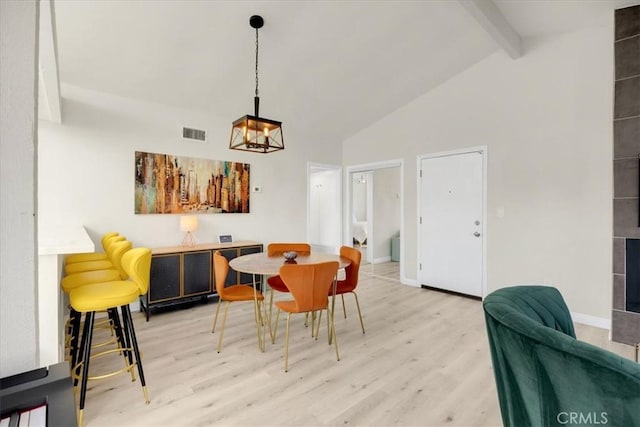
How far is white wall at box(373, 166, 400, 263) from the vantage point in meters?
6.79

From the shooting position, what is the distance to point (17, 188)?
70 cm

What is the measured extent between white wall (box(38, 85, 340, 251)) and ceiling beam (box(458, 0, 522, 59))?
3.20 metres

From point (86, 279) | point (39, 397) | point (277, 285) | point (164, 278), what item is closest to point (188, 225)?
point (164, 278)

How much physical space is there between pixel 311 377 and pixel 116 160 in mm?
3215

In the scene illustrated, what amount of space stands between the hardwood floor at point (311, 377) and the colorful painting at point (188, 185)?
54.6 inches

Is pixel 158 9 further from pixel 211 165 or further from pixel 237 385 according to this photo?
Answer: pixel 237 385

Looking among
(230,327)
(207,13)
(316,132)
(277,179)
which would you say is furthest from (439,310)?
(207,13)

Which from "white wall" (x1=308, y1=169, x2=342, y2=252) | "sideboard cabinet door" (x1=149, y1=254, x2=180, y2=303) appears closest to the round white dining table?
"sideboard cabinet door" (x1=149, y1=254, x2=180, y2=303)

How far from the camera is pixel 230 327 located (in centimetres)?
327

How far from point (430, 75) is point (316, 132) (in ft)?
6.62

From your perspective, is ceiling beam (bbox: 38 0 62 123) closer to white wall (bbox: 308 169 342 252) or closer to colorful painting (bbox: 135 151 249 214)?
colorful painting (bbox: 135 151 249 214)

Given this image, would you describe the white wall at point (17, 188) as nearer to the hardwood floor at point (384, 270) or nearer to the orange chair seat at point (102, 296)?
the orange chair seat at point (102, 296)

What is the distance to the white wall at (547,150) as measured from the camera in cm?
332

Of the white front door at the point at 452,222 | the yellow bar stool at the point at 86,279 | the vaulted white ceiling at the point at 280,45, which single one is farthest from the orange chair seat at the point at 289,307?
the white front door at the point at 452,222
